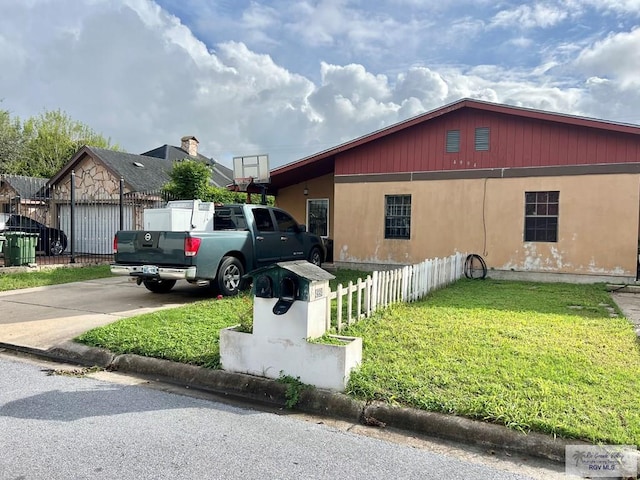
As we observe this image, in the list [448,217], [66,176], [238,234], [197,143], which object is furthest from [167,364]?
[197,143]

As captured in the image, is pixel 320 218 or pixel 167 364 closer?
pixel 167 364

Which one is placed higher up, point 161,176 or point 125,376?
point 161,176

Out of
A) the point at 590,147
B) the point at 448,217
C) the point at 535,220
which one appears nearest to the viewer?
the point at 590,147

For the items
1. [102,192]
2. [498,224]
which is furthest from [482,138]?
[102,192]

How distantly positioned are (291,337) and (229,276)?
15.5 feet

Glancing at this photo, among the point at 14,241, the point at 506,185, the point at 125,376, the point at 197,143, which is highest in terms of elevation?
the point at 197,143

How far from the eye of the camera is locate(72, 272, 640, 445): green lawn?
3740mm

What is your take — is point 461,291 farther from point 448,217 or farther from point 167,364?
point 167,364

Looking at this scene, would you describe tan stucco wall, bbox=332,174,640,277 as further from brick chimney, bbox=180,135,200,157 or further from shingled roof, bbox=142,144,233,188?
brick chimney, bbox=180,135,200,157

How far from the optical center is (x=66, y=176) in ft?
72.1

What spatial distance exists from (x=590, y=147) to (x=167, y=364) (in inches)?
408

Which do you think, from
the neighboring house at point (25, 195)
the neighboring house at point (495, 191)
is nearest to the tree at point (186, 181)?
the neighboring house at point (495, 191)

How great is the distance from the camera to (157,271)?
831 cm

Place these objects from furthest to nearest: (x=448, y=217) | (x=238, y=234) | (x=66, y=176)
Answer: (x=66, y=176), (x=448, y=217), (x=238, y=234)
